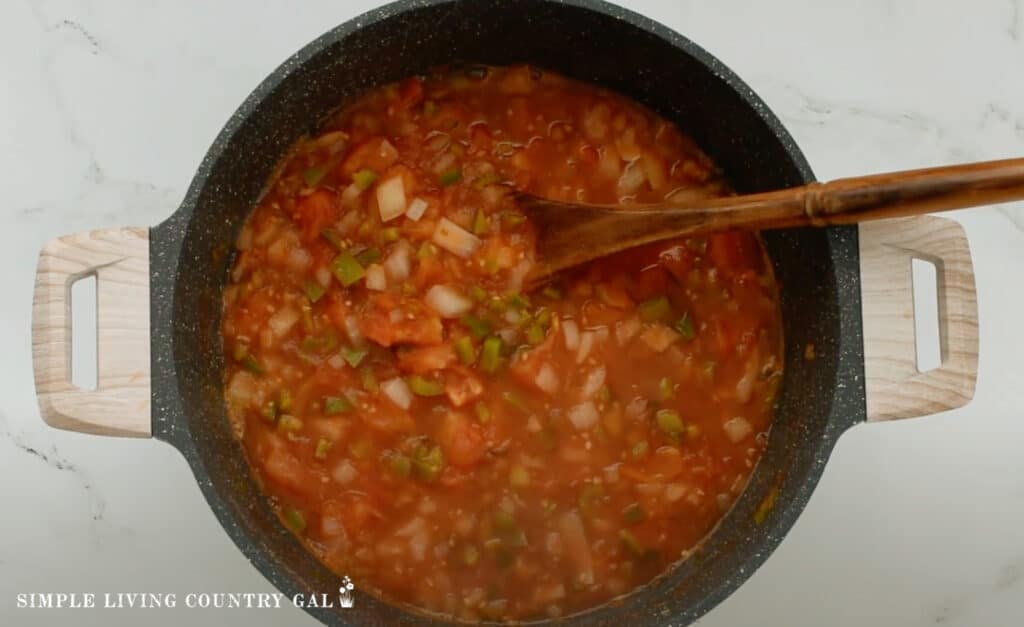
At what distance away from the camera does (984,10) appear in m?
2.44

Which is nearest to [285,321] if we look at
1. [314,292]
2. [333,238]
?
[314,292]

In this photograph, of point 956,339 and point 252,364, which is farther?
point 252,364

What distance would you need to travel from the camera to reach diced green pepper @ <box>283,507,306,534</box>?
2.14 metres

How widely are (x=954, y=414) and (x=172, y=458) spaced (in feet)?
6.64

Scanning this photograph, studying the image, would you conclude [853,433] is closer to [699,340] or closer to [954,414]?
[954,414]

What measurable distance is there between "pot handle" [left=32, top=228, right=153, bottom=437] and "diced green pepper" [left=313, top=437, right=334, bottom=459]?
408mm

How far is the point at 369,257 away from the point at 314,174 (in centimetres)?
26

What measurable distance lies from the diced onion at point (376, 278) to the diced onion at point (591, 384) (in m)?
0.52

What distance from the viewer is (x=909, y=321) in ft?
6.19

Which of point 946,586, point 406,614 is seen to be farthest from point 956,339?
point 406,614

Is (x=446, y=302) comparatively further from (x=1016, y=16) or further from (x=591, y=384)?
(x=1016, y=16)

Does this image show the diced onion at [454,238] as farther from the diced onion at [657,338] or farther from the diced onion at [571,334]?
the diced onion at [657,338]

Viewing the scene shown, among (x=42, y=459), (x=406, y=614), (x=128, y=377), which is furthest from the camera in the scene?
(x=42, y=459)

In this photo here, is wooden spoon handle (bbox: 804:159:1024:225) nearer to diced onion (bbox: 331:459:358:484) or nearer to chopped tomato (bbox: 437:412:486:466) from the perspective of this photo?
chopped tomato (bbox: 437:412:486:466)
